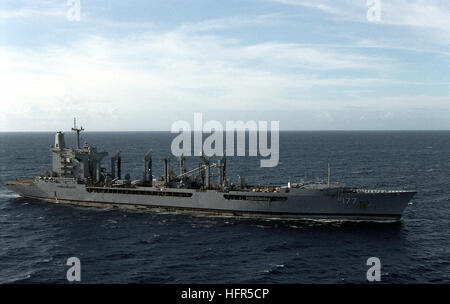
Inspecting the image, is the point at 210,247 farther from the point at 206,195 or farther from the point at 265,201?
the point at 206,195

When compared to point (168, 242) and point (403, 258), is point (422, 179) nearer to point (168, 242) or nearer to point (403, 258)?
point (403, 258)

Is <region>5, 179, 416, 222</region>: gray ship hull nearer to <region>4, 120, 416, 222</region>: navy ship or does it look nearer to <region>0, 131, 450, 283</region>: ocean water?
<region>4, 120, 416, 222</region>: navy ship

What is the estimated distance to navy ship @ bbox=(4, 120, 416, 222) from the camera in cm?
4909

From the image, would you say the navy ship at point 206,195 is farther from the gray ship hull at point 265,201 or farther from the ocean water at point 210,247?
the ocean water at point 210,247

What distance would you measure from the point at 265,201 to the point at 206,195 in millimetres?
8742

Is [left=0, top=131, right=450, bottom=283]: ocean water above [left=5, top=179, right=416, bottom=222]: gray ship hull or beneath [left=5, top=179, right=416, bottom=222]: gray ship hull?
beneath

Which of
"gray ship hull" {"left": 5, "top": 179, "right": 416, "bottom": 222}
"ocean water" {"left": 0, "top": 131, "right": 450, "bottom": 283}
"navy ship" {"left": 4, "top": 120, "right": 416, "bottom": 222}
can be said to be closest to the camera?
"ocean water" {"left": 0, "top": 131, "right": 450, "bottom": 283}

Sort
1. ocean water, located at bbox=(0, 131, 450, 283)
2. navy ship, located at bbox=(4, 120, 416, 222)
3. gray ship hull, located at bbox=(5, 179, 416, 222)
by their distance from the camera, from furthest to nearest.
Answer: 1. navy ship, located at bbox=(4, 120, 416, 222)
2. gray ship hull, located at bbox=(5, 179, 416, 222)
3. ocean water, located at bbox=(0, 131, 450, 283)

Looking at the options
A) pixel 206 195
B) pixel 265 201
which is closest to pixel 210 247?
pixel 265 201

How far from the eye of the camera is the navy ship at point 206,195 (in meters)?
49.1

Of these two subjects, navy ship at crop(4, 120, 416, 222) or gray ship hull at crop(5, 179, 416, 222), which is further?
navy ship at crop(4, 120, 416, 222)

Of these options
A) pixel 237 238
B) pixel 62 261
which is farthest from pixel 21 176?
pixel 237 238

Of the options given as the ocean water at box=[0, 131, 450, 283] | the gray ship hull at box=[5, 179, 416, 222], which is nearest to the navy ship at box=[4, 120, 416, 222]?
the gray ship hull at box=[5, 179, 416, 222]
